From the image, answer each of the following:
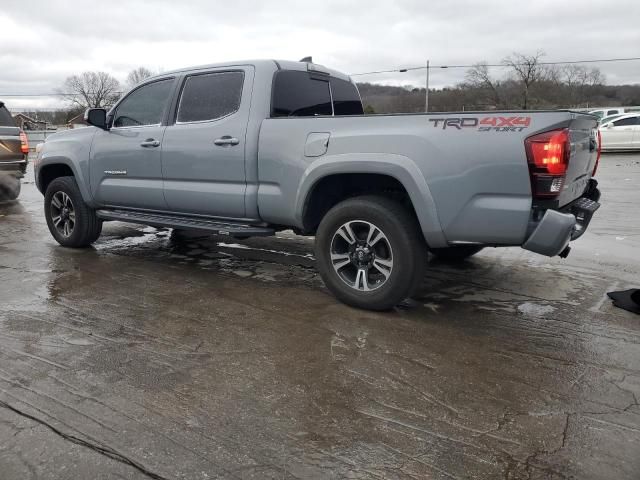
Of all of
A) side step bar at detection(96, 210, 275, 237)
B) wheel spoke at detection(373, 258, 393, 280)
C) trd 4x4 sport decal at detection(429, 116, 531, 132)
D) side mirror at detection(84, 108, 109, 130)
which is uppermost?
side mirror at detection(84, 108, 109, 130)

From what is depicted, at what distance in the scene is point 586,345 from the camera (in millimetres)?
3713

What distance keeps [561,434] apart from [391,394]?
0.86 meters

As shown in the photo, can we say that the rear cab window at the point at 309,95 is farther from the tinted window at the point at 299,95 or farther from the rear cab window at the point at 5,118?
the rear cab window at the point at 5,118

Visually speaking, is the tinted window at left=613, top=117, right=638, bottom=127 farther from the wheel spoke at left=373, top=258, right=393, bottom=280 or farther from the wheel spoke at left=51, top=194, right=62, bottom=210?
the wheel spoke at left=51, top=194, right=62, bottom=210

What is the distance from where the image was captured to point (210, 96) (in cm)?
514

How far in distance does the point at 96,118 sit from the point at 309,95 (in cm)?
237

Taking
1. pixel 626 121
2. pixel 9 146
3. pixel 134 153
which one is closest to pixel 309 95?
pixel 134 153

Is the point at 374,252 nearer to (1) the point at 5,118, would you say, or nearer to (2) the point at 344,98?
(2) the point at 344,98

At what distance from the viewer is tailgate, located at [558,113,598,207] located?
3.69 m

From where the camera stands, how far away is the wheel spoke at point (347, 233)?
4.30 m

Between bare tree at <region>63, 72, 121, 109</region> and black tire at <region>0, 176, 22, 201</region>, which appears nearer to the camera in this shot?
black tire at <region>0, 176, 22, 201</region>

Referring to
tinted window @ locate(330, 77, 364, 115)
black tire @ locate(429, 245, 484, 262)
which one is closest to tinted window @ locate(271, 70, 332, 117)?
tinted window @ locate(330, 77, 364, 115)

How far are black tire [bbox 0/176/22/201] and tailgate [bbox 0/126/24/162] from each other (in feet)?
1.86

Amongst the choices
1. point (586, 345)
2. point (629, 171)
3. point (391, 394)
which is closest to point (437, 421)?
point (391, 394)
